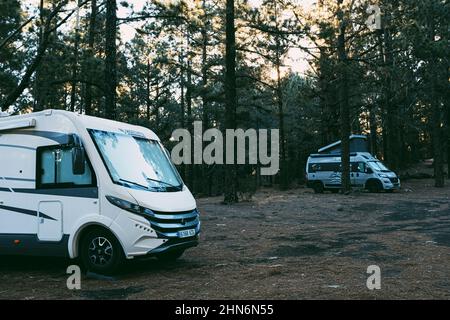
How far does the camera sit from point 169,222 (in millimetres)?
7773

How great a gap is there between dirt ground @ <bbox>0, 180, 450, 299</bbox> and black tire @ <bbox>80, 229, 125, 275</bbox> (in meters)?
0.20

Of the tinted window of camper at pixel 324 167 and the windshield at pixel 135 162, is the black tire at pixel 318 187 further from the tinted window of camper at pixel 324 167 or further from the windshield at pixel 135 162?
the windshield at pixel 135 162

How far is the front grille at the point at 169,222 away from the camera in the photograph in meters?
7.51

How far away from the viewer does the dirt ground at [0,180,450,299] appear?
6.37 metres

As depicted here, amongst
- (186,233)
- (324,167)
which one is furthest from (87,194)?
(324,167)

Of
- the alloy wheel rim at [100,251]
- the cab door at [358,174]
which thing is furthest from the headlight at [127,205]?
the cab door at [358,174]

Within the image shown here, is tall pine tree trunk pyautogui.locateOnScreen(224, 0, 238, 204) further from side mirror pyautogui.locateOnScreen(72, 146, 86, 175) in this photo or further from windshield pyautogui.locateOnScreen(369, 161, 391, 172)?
side mirror pyautogui.locateOnScreen(72, 146, 86, 175)

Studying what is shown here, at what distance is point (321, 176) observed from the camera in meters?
29.6

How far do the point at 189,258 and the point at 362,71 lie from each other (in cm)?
1674

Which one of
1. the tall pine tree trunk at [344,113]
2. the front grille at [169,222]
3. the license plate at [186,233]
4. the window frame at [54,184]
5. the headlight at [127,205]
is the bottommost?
the license plate at [186,233]

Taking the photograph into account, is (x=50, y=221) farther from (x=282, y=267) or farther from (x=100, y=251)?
(x=282, y=267)

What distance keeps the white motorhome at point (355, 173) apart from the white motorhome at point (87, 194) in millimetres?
19966

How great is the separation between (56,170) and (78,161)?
72 cm

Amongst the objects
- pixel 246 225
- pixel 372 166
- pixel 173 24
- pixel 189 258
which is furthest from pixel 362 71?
pixel 189 258
